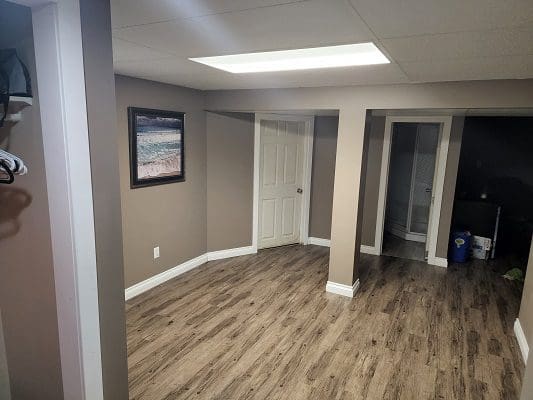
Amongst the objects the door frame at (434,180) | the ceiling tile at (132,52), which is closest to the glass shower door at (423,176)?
the door frame at (434,180)

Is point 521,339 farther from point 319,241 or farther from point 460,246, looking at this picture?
point 319,241

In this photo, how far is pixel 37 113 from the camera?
1172mm

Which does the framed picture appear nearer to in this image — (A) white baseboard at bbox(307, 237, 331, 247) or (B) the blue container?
(A) white baseboard at bbox(307, 237, 331, 247)

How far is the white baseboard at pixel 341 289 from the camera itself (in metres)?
3.82

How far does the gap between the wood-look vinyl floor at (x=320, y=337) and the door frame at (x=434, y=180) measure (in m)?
0.49

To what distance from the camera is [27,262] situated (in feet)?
4.31

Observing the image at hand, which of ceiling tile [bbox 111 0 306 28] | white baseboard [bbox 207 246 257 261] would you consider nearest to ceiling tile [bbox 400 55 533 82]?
ceiling tile [bbox 111 0 306 28]

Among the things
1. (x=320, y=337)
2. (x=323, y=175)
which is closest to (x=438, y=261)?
(x=323, y=175)

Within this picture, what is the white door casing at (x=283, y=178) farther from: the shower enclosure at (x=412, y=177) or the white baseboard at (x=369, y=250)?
the shower enclosure at (x=412, y=177)

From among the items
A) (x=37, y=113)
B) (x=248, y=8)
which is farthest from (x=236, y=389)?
(x=248, y=8)

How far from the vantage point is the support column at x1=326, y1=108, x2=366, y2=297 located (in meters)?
3.48

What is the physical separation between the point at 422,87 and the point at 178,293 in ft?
10.3

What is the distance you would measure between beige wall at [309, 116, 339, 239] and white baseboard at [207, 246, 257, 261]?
115 cm

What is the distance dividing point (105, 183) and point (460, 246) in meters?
4.98
